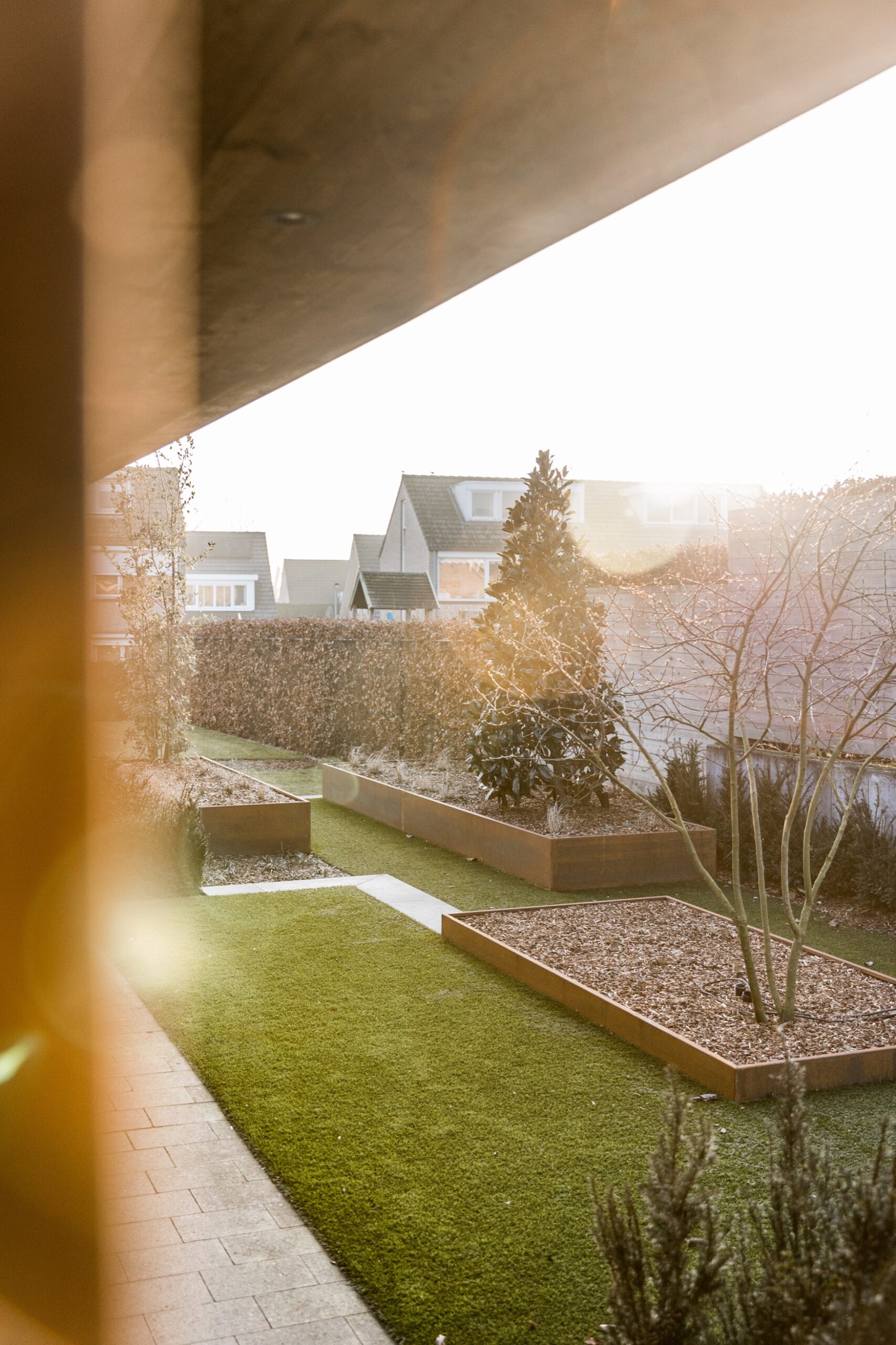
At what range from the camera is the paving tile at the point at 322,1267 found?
3092mm

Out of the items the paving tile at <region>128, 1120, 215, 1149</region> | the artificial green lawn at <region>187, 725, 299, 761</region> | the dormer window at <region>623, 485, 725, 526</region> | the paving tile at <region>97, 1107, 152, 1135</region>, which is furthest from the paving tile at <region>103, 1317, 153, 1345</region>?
the dormer window at <region>623, 485, 725, 526</region>

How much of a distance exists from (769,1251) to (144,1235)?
7.02 feet

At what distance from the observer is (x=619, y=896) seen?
797cm

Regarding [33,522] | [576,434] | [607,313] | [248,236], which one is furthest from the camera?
[576,434]

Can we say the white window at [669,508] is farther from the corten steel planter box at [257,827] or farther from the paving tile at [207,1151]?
the paving tile at [207,1151]

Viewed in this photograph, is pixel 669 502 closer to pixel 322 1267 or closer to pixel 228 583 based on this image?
pixel 228 583

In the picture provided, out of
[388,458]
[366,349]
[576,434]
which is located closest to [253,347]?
[366,349]

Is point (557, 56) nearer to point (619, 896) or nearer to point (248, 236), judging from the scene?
point (248, 236)

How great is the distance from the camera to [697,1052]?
454cm

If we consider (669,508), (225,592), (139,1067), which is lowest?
(139,1067)

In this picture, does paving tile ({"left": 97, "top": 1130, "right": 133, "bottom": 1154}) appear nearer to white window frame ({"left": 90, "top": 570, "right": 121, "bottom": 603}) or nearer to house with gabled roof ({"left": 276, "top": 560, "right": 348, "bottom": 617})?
white window frame ({"left": 90, "top": 570, "right": 121, "bottom": 603})

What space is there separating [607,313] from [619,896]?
4.08 metres

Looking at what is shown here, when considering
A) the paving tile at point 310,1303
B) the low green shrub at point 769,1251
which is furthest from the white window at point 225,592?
the low green shrub at point 769,1251

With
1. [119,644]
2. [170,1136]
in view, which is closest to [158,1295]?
[170,1136]
